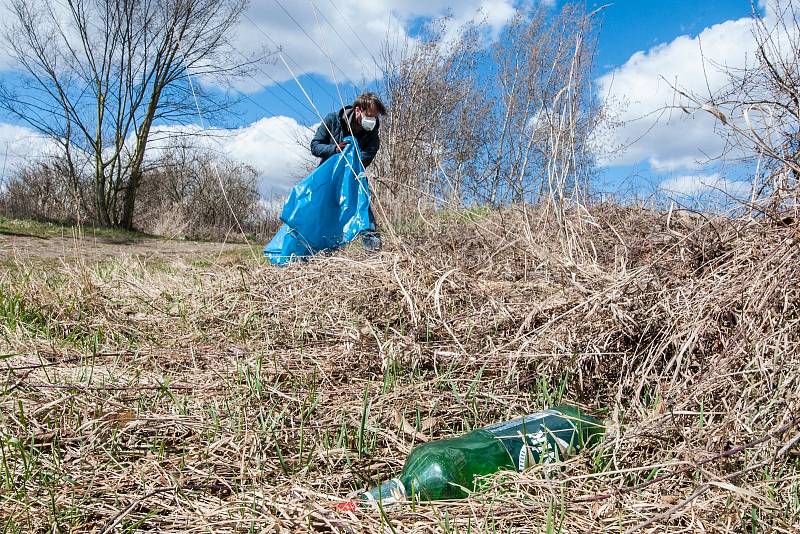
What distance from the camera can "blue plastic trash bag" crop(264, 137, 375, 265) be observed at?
4.83 m

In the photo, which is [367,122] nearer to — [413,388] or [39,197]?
[413,388]

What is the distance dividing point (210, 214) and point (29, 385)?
64.9ft

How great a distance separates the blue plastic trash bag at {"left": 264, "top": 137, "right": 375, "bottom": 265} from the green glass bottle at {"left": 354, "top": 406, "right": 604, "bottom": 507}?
3.33 metres

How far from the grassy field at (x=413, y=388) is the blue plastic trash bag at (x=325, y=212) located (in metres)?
1.79

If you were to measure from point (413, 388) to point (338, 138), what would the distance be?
3578 mm

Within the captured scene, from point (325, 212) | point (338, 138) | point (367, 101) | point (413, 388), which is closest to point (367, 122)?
point (367, 101)

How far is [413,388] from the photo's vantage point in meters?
1.95

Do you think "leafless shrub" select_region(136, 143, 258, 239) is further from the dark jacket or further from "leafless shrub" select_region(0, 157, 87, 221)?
the dark jacket

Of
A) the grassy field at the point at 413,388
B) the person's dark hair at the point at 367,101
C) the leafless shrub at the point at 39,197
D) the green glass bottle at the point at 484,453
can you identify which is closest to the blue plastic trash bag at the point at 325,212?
Answer: the person's dark hair at the point at 367,101

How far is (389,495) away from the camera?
1361 mm

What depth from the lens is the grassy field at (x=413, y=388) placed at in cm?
129

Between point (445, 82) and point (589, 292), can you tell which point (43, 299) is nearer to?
point (589, 292)

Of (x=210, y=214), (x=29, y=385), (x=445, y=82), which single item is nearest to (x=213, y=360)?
(x=29, y=385)

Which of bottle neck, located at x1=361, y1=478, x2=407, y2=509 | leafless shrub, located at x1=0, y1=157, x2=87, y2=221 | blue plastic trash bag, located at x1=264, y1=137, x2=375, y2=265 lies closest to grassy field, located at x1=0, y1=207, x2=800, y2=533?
bottle neck, located at x1=361, y1=478, x2=407, y2=509
